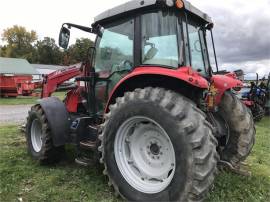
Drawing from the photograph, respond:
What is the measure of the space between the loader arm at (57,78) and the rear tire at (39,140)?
898mm

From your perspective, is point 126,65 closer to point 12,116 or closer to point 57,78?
point 57,78

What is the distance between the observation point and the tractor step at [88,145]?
4.20 m

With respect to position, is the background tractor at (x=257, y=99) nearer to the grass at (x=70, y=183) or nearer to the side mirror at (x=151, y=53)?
the grass at (x=70, y=183)

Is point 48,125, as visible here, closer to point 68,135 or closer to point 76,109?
point 68,135

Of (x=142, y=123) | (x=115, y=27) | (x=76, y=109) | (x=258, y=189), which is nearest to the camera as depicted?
(x=142, y=123)

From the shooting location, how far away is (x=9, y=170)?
15.2 ft

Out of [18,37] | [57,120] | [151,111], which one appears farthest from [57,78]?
[18,37]

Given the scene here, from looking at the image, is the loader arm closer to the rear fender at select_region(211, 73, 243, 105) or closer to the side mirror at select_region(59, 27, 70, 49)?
the side mirror at select_region(59, 27, 70, 49)

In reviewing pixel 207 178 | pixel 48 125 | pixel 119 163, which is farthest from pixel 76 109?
pixel 207 178

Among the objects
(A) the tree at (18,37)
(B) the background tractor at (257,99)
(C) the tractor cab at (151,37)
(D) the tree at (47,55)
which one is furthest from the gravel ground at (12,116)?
(A) the tree at (18,37)

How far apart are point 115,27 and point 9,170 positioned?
2755 millimetres

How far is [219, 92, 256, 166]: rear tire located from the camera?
15.0ft

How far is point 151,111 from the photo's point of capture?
11.0ft

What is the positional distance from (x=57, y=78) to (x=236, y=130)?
3495mm
